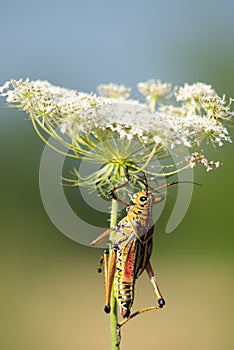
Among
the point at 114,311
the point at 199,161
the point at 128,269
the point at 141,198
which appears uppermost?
the point at 199,161

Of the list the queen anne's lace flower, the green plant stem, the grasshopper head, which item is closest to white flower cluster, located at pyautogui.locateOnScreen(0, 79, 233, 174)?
the queen anne's lace flower

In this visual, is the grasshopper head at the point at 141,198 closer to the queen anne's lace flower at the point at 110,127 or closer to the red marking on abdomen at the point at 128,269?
the queen anne's lace flower at the point at 110,127

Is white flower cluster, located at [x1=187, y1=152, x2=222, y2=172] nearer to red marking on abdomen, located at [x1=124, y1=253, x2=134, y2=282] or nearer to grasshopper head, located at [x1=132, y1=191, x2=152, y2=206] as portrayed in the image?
grasshopper head, located at [x1=132, y1=191, x2=152, y2=206]

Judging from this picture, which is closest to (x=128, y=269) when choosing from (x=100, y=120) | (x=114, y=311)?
(x=114, y=311)

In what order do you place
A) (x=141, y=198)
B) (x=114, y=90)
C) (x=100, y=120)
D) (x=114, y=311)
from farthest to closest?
(x=114, y=90)
(x=100, y=120)
(x=141, y=198)
(x=114, y=311)

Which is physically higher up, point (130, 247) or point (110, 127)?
point (110, 127)

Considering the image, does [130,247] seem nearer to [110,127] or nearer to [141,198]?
[141,198]

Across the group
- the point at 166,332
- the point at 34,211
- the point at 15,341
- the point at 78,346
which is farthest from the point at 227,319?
the point at 34,211

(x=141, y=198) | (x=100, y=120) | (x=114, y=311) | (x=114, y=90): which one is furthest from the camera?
(x=114, y=90)
